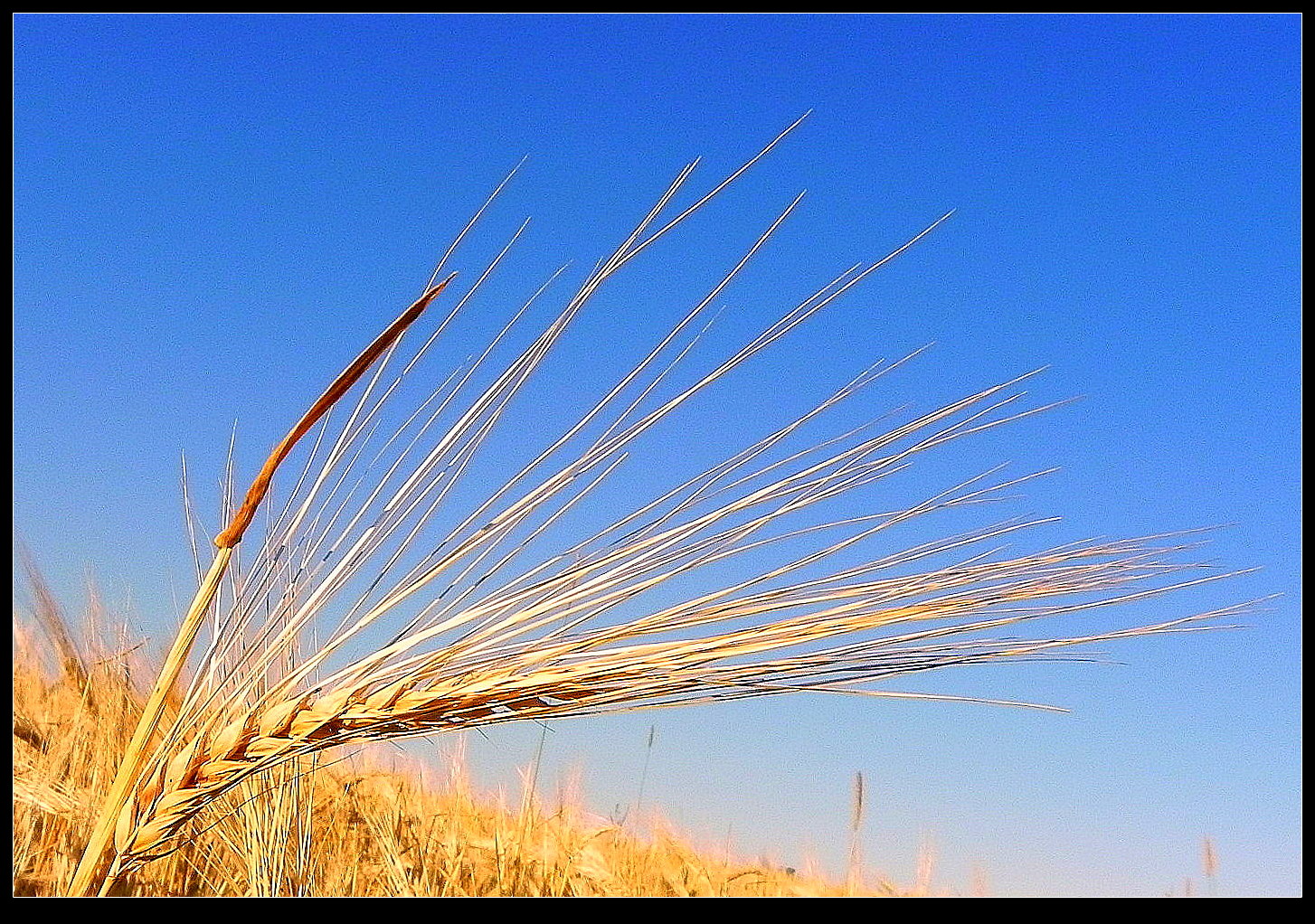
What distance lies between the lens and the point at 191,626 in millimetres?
897

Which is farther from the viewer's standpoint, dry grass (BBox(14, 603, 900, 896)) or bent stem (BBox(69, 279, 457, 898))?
dry grass (BBox(14, 603, 900, 896))

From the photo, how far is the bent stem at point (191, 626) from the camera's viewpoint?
0.87 metres

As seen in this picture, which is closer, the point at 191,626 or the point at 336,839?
the point at 191,626

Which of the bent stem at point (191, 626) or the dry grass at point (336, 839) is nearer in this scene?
the bent stem at point (191, 626)

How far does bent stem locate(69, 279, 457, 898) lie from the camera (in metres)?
0.87

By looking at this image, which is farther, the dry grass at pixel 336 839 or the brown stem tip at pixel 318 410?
the dry grass at pixel 336 839

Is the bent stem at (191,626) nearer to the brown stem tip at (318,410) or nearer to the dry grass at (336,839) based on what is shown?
the brown stem tip at (318,410)

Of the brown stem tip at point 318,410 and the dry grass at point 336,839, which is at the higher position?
the brown stem tip at point 318,410

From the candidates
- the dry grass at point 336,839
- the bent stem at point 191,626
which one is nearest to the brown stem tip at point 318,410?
the bent stem at point 191,626

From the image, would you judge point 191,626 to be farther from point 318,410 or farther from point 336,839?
point 336,839

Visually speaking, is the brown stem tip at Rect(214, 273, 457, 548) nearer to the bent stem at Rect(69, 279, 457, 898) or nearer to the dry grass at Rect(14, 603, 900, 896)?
the bent stem at Rect(69, 279, 457, 898)

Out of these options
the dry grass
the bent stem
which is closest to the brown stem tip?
the bent stem

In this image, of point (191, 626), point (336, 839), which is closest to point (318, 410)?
point (191, 626)
